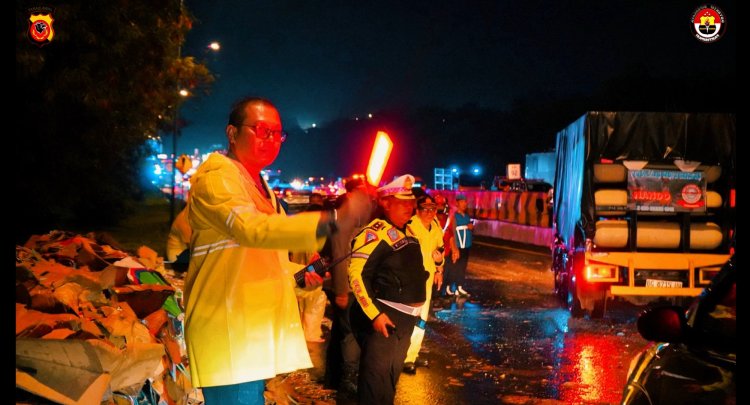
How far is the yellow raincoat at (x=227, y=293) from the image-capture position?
2842 mm

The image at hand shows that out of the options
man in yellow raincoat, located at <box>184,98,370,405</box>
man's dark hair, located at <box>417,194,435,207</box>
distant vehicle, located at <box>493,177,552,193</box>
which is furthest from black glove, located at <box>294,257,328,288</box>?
distant vehicle, located at <box>493,177,552,193</box>

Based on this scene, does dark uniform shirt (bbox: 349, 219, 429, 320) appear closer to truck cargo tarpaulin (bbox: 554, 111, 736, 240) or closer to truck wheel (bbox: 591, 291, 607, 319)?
truck cargo tarpaulin (bbox: 554, 111, 736, 240)

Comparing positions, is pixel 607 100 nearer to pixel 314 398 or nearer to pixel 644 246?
pixel 644 246

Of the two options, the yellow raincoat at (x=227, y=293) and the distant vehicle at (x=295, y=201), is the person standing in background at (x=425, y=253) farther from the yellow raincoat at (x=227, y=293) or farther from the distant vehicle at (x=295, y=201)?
the distant vehicle at (x=295, y=201)

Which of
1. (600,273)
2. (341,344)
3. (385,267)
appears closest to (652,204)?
(600,273)

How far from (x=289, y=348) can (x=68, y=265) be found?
4.85 m

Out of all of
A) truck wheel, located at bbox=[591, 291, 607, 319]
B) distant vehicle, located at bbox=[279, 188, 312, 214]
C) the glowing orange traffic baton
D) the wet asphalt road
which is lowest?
the wet asphalt road

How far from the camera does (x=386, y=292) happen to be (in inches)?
206

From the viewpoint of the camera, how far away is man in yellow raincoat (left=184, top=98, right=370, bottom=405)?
9.33 feet

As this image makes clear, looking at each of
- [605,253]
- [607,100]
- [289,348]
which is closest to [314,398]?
[289,348]

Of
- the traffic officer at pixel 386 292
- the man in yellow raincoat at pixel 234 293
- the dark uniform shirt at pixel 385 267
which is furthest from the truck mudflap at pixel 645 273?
the man in yellow raincoat at pixel 234 293

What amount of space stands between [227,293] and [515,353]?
6.39m

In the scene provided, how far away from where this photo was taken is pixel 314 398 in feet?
21.7

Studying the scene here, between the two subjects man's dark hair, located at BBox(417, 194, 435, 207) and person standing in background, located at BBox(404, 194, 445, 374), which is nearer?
person standing in background, located at BBox(404, 194, 445, 374)
